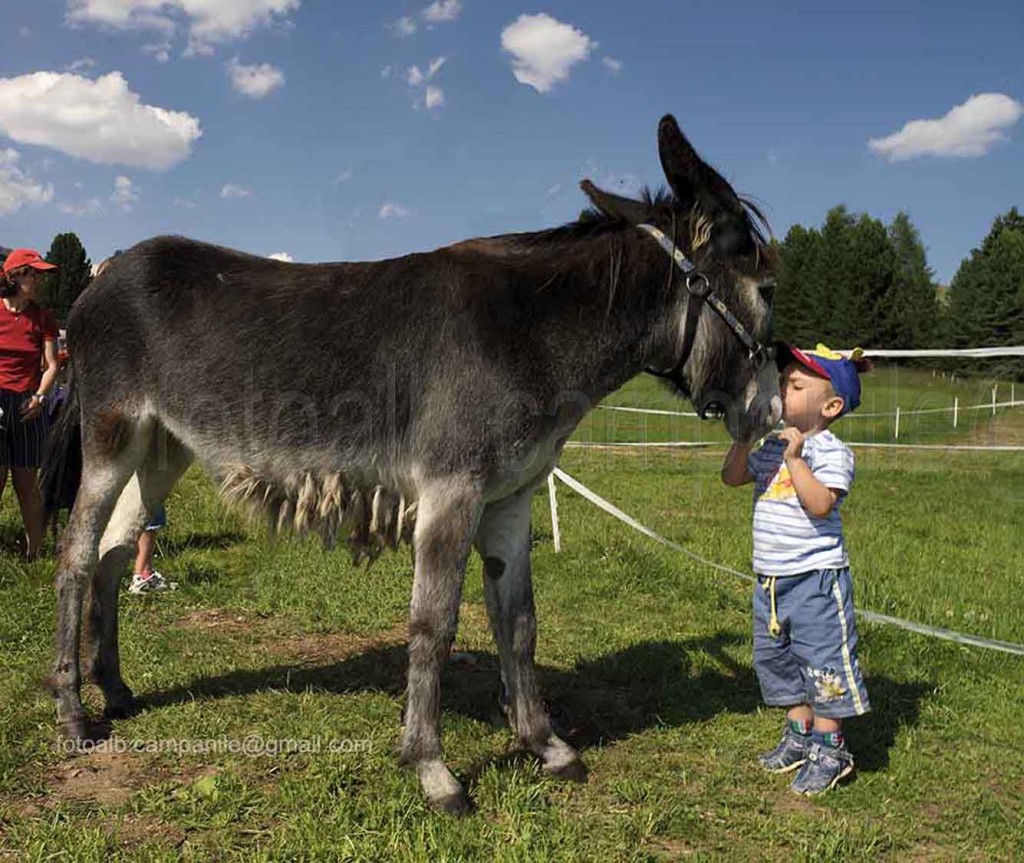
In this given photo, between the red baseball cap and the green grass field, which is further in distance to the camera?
the red baseball cap

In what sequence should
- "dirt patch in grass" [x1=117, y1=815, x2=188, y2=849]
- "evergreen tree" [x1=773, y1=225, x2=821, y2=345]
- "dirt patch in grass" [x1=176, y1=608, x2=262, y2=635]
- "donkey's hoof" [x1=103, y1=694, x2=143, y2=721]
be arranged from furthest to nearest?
"evergreen tree" [x1=773, y1=225, x2=821, y2=345] < "dirt patch in grass" [x1=176, y1=608, x2=262, y2=635] < "donkey's hoof" [x1=103, y1=694, x2=143, y2=721] < "dirt patch in grass" [x1=117, y1=815, x2=188, y2=849]

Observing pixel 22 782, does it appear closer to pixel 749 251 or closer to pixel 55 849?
pixel 55 849

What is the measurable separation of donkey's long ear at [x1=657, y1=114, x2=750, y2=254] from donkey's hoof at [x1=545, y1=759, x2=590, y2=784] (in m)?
2.33

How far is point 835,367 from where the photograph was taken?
350 cm

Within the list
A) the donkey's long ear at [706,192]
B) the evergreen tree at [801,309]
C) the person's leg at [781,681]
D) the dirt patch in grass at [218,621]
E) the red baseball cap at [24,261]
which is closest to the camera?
the donkey's long ear at [706,192]

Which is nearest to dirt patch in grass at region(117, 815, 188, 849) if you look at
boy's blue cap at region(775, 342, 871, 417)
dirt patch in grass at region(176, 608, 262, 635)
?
dirt patch in grass at region(176, 608, 262, 635)

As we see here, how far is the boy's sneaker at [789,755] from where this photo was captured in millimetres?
3695

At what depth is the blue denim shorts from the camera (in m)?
3.48

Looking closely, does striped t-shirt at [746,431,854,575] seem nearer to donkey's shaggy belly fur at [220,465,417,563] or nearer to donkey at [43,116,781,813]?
donkey at [43,116,781,813]

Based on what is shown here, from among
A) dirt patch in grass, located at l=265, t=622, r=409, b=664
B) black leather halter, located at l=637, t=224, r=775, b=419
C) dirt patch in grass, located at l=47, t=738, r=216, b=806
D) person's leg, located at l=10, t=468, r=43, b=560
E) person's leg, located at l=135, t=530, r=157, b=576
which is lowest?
dirt patch in grass, located at l=47, t=738, r=216, b=806

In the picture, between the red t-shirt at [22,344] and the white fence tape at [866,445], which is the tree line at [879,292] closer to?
the white fence tape at [866,445]

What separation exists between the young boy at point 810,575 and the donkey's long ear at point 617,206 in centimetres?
87

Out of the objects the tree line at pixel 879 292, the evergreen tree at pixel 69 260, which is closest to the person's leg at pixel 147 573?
the tree line at pixel 879 292

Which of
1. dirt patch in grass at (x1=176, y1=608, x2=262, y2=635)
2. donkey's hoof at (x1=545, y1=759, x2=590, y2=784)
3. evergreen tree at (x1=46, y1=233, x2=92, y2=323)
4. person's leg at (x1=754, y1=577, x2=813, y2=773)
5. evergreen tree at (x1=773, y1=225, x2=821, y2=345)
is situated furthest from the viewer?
evergreen tree at (x1=773, y1=225, x2=821, y2=345)
